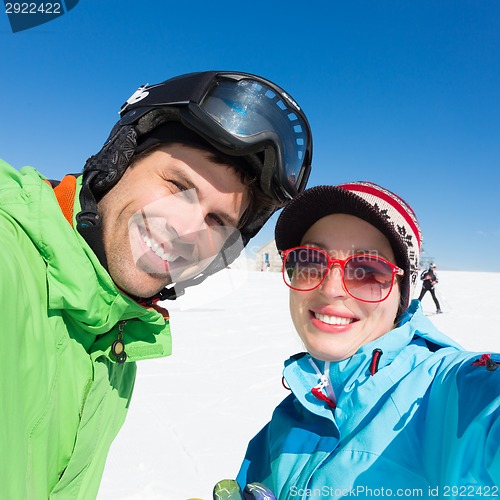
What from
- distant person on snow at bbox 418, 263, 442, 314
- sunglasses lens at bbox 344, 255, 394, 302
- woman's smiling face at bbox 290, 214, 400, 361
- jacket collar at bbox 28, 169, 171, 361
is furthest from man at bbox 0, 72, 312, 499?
distant person on snow at bbox 418, 263, 442, 314

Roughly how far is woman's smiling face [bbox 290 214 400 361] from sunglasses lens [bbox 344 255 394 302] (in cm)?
3

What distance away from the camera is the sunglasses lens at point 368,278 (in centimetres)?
168

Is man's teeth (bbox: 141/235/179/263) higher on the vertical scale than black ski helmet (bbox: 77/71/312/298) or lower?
lower

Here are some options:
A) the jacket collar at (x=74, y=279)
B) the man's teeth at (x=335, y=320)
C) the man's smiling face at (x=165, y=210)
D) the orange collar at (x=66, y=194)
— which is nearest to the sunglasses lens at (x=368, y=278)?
the man's teeth at (x=335, y=320)

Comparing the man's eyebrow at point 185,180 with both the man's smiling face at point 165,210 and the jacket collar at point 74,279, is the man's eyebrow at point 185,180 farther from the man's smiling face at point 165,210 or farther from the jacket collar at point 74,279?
the jacket collar at point 74,279

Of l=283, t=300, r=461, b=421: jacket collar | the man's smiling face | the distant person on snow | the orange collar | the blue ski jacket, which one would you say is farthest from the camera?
the distant person on snow

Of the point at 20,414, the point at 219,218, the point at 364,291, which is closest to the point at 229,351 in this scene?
the point at 219,218

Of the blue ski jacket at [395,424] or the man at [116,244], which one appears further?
the man at [116,244]

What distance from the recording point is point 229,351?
7.20 m

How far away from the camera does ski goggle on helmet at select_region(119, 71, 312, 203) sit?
7.27 feet

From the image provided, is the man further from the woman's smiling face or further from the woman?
the woman's smiling face

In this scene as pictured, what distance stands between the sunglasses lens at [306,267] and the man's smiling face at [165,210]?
591 millimetres

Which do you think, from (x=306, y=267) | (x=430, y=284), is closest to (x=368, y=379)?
(x=306, y=267)

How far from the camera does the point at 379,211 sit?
5.22 feet
